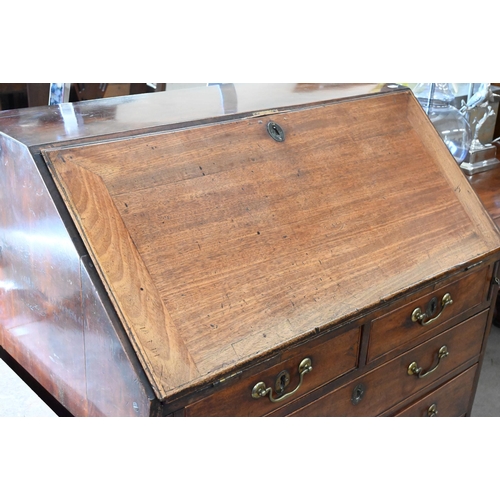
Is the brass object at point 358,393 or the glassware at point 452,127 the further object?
the glassware at point 452,127

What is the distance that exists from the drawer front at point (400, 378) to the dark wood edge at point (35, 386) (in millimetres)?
451

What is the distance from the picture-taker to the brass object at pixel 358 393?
1322 millimetres

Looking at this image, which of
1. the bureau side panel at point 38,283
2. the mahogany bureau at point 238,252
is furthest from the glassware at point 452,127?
the bureau side panel at point 38,283

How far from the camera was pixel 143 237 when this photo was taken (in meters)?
1.02

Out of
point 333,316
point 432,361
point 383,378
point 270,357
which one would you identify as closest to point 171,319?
point 270,357

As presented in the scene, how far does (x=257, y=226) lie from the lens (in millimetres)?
1153

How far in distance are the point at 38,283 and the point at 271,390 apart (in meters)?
0.46

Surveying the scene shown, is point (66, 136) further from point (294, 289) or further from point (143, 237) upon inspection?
point (294, 289)

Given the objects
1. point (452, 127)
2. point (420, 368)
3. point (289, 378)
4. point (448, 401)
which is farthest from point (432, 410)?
point (452, 127)

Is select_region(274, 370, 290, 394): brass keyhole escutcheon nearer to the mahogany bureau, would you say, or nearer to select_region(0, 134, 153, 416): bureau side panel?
the mahogany bureau

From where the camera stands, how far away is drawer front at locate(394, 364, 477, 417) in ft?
5.09

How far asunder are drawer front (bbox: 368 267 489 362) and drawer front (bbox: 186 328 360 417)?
69mm

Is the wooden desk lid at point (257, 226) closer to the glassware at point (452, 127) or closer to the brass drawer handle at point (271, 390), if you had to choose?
the brass drawer handle at point (271, 390)

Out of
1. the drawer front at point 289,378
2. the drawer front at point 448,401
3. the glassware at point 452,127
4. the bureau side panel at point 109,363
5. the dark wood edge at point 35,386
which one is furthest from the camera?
the glassware at point 452,127
